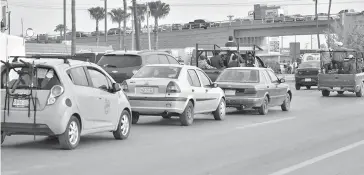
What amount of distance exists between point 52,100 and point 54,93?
13 cm

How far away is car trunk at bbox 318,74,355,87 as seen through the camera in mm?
33750

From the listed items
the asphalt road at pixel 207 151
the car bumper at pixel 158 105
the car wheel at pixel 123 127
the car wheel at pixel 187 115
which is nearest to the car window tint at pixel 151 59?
the asphalt road at pixel 207 151

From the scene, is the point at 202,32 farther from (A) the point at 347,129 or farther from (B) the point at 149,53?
(A) the point at 347,129

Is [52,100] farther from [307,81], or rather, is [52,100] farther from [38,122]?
[307,81]

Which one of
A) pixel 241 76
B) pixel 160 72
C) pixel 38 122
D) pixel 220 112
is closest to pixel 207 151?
pixel 38 122

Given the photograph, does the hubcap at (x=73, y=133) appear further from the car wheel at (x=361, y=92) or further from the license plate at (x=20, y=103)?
the car wheel at (x=361, y=92)

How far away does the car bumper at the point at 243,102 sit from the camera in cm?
2277

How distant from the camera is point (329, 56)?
1454 inches

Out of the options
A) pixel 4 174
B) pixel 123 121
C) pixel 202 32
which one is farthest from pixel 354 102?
pixel 202 32

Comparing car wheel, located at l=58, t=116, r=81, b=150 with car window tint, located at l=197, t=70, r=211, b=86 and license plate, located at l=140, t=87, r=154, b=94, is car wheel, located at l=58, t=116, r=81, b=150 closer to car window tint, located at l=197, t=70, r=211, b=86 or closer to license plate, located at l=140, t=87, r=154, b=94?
license plate, located at l=140, t=87, r=154, b=94

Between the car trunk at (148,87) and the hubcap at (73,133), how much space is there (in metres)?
5.02

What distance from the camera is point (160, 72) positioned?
755 inches

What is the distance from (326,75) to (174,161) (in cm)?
2327

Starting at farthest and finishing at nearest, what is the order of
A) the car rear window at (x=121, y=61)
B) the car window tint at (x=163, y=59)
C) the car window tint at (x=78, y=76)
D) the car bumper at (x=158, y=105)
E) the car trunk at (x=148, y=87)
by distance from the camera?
the car window tint at (x=163, y=59) → the car rear window at (x=121, y=61) → the car trunk at (x=148, y=87) → the car bumper at (x=158, y=105) → the car window tint at (x=78, y=76)
